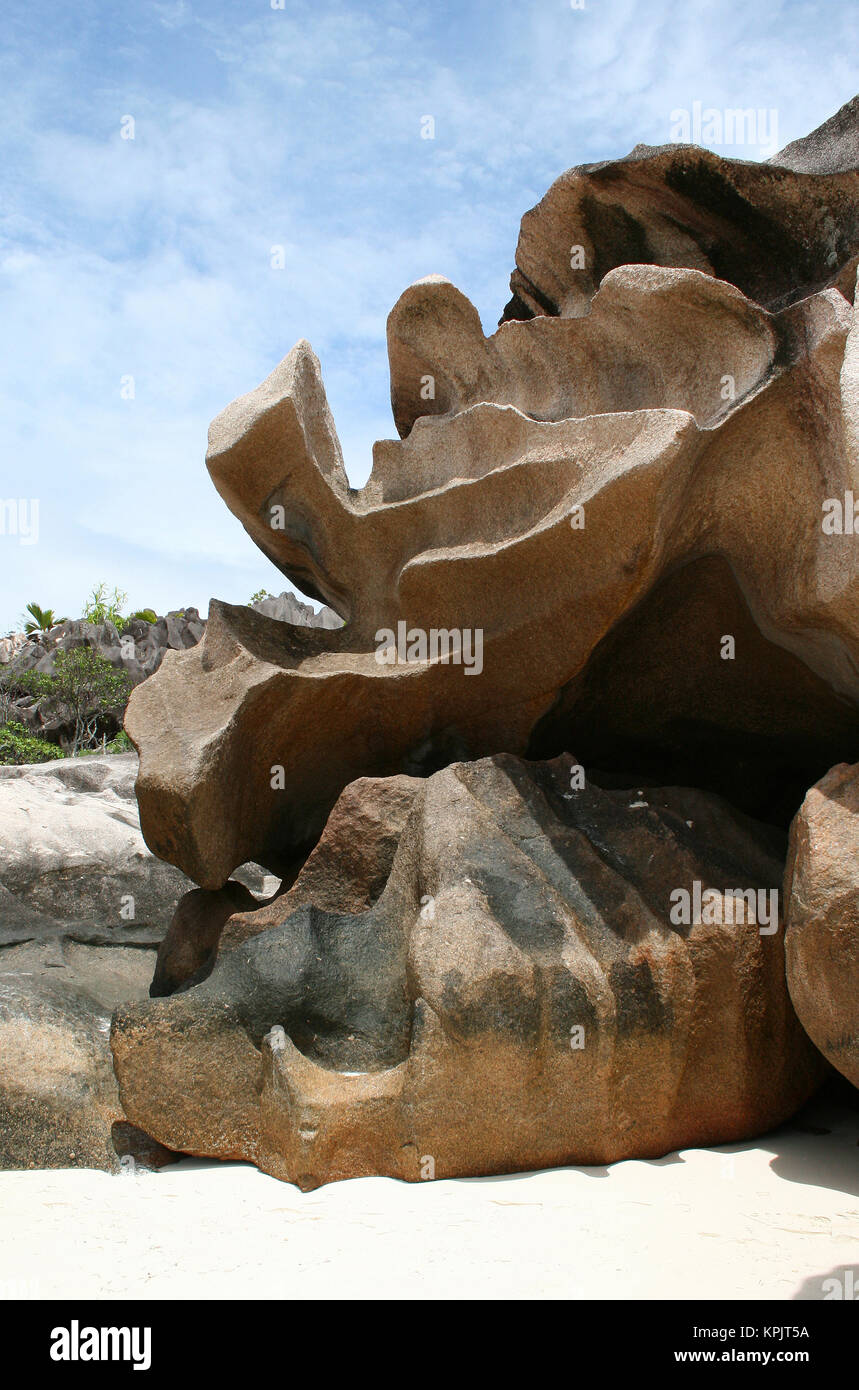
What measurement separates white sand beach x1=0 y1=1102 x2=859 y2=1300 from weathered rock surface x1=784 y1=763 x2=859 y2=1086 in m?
0.37

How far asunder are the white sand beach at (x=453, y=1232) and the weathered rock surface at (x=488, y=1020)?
11 centimetres

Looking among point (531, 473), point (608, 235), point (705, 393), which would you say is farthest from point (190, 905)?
point (608, 235)

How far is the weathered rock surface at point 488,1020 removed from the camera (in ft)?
9.26

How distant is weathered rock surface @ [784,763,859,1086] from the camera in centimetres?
271

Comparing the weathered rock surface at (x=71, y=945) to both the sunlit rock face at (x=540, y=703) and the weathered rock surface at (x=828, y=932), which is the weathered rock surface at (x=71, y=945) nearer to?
the sunlit rock face at (x=540, y=703)

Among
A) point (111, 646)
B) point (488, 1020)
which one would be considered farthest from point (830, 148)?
point (111, 646)

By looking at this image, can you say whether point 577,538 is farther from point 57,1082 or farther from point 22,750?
point 22,750

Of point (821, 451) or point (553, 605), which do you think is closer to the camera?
point (821, 451)

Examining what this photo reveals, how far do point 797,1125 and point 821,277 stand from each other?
2.99 meters

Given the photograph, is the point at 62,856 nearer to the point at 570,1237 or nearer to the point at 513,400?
the point at 513,400

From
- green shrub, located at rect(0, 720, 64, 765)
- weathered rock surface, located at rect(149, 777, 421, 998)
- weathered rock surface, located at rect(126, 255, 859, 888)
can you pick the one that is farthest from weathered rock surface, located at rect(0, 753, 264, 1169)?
green shrub, located at rect(0, 720, 64, 765)

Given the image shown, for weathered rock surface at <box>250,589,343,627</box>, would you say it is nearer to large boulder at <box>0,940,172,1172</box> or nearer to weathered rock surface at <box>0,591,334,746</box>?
weathered rock surface at <box>0,591,334,746</box>

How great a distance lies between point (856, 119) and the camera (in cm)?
393

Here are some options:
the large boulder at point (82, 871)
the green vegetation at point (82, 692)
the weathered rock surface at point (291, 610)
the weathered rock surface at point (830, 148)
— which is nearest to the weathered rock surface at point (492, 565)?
the weathered rock surface at point (830, 148)
